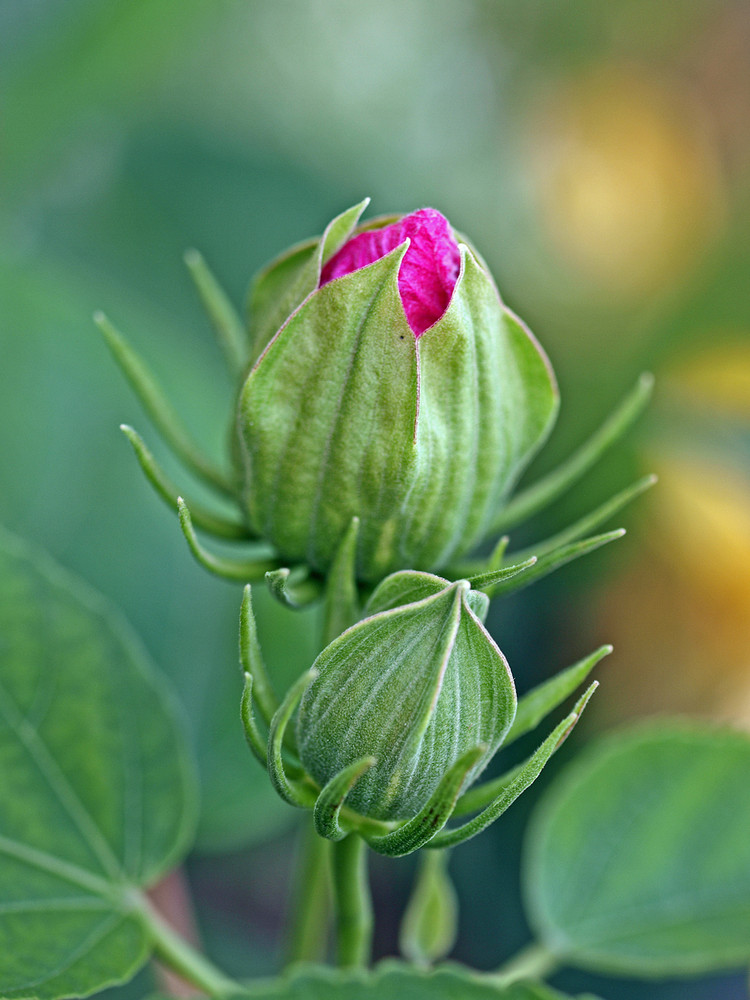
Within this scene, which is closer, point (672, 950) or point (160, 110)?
point (672, 950)

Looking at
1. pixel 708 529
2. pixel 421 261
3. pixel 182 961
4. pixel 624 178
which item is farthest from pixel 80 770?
pixel 624 178

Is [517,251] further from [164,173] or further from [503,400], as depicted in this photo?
[503,400]

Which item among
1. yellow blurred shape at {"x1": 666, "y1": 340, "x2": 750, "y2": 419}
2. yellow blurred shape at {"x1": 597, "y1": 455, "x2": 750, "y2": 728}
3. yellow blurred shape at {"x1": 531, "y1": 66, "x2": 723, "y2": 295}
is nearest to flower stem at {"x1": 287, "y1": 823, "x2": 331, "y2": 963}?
yellow blurred shape at {"x1": 597, "y1": 455, "x2": 750, "y2": 728}

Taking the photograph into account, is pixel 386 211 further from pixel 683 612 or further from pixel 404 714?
pixel 404 714

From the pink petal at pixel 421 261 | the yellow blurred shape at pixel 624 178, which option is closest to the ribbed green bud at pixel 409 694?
the pink petal at pixel 421 261

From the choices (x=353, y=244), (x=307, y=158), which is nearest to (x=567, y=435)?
(x=307, y=158)
